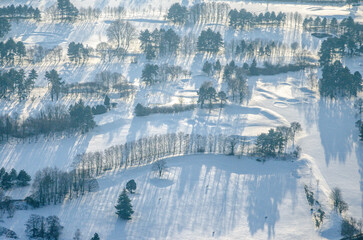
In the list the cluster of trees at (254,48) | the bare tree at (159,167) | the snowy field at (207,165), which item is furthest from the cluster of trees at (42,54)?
the bare tree at (159,167)

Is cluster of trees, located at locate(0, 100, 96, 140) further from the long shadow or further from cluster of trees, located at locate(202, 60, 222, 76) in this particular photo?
the long shadow

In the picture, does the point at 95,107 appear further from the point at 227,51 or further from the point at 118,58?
the point at 227,51

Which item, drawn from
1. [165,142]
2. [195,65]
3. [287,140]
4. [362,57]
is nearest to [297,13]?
[362,57]

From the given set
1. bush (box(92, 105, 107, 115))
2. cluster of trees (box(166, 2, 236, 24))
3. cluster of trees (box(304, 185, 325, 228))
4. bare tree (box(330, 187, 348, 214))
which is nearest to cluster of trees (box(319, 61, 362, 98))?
cluster of trees (box(304, 185, 325, 228))

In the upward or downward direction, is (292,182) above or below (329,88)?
below

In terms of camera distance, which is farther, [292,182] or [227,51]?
[227,51]

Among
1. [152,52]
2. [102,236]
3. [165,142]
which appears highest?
[152,52]

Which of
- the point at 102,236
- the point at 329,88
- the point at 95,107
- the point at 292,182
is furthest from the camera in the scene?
the point at 329,88

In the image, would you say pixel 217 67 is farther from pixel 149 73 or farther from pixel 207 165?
pixel 207 165
